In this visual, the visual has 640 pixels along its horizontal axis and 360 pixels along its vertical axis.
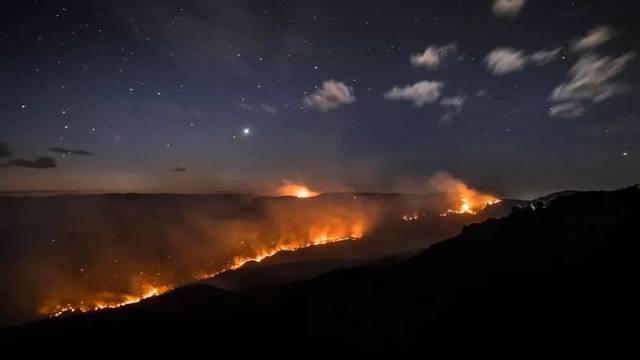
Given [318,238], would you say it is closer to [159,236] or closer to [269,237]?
[269,237]

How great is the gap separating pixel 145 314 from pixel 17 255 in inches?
5138

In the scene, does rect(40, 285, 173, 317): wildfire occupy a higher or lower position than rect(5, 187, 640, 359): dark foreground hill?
lower

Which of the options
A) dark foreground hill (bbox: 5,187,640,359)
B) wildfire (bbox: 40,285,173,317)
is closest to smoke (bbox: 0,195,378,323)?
wildfire (bbox: 40,285,173,317)

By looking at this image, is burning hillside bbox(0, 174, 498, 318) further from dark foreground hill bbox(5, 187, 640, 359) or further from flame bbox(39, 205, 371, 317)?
dark foreground hill bbox(5, 187, 640, 359)

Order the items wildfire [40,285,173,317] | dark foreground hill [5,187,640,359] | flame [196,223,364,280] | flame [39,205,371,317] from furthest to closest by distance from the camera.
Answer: flame [196,223,364,280] < flame [39,205,371,317] < wildfire [40,285,173,317] < dark foreground hill [5,187,640,359]

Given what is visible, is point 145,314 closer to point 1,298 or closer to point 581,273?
point 581,273

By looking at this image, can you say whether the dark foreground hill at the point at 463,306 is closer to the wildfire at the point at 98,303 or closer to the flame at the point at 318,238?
the wildfire at the point at 98,303

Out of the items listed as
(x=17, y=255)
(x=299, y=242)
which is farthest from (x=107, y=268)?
(x=299, y=242)

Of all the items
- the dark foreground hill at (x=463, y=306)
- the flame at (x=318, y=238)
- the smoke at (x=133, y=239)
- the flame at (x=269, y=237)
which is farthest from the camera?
the flame at (x=318, y=238)

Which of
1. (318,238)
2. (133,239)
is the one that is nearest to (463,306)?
(318,238)

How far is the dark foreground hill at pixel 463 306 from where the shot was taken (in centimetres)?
1628

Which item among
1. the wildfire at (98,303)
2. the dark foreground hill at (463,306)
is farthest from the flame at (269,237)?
the dark foreground hill at (463,306)

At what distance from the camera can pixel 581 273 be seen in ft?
61.8

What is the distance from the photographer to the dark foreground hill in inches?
641
